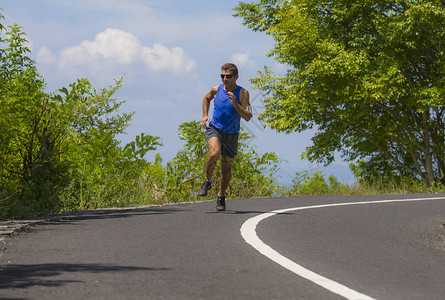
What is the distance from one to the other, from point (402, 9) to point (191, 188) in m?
13.2

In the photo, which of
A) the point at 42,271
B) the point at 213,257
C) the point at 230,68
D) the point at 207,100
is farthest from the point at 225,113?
the point at 42,271

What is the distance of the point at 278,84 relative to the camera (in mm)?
25297

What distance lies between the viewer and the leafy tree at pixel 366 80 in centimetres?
2092

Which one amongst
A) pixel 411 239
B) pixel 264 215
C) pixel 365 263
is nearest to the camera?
pixel 365 263

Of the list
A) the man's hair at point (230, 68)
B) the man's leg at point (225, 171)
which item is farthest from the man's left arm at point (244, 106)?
the man's leg at point (225, 171)

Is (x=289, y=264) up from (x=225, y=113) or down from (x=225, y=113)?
down

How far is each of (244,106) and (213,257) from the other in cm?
403

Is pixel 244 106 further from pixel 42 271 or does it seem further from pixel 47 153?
pixel 42 271

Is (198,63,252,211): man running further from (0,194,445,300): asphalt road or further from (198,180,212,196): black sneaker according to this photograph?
(0,194,445,300): asphalt road

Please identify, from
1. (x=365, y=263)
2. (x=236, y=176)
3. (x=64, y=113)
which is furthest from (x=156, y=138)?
(x=365, y=263)

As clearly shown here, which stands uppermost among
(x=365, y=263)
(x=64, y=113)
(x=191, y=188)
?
(x=64, y=113)

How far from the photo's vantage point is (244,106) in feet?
28.9

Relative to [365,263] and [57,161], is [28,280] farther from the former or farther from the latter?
[57,161]

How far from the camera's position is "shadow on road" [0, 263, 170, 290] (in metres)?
3.98
